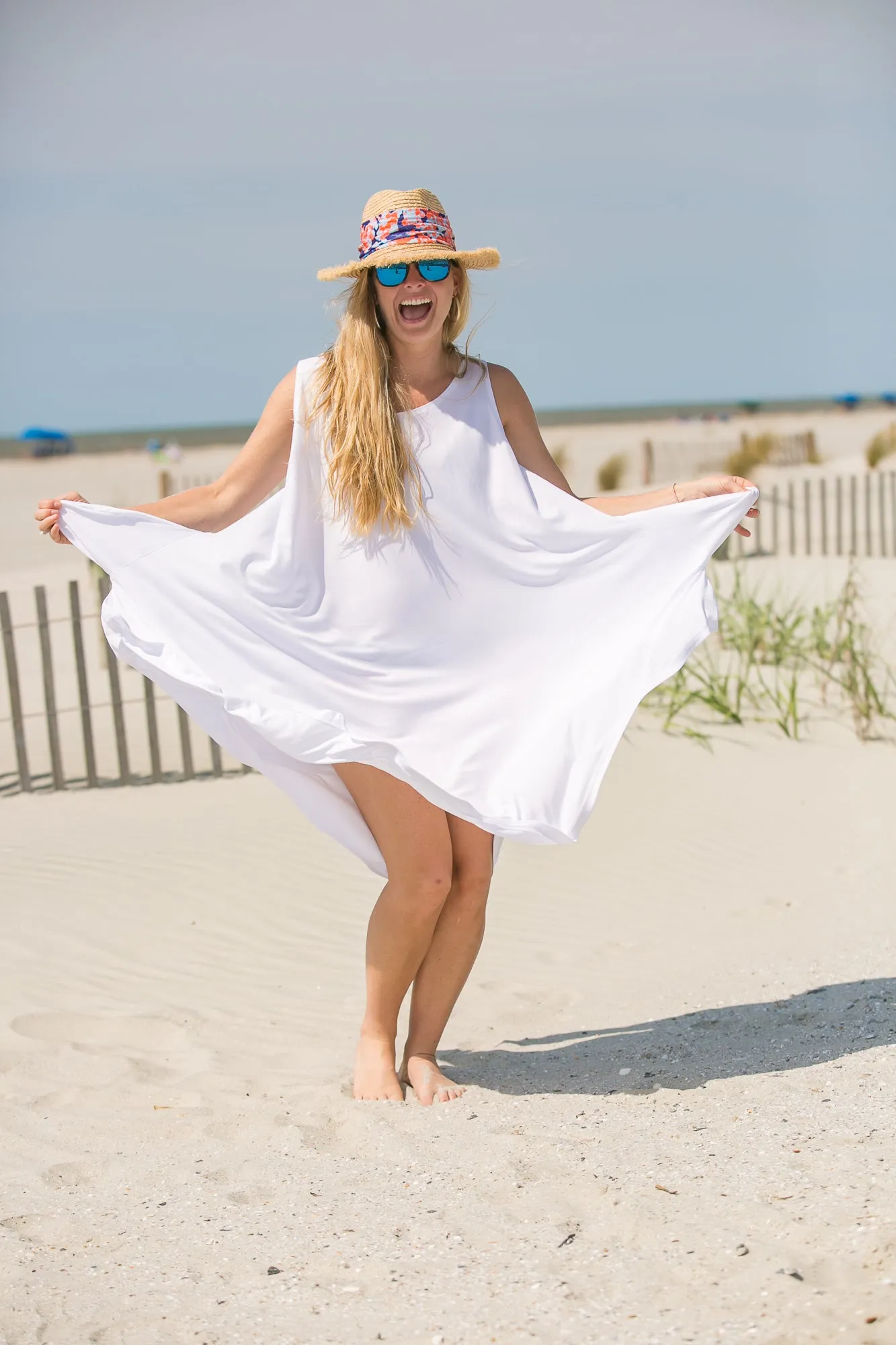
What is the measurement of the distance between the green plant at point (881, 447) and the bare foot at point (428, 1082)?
19266 millimetres

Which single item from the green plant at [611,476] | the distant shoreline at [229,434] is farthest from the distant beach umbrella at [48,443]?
the green plant at [611,476]

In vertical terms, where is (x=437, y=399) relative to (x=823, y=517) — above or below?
above

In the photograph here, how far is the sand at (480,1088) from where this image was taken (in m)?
2.38

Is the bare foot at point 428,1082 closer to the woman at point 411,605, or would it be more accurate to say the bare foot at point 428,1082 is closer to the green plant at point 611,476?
the woman at point 411,605

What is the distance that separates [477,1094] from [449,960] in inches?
13.9

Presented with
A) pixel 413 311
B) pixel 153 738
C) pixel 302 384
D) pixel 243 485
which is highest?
pixel 413 311

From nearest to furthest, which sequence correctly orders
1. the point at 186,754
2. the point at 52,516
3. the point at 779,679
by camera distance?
the point at 52,516, the point at 186,754, the point at 779,679

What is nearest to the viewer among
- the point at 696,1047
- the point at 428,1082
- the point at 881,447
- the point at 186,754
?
the point at 428,1082

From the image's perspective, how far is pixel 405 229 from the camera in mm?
3240

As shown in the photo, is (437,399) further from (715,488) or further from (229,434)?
(229,434)

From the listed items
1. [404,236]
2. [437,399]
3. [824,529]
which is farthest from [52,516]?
[824,529]

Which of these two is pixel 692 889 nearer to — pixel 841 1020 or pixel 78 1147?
pixel 841 1020

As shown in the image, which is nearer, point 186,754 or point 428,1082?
point 428,1082

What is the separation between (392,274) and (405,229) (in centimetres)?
12
